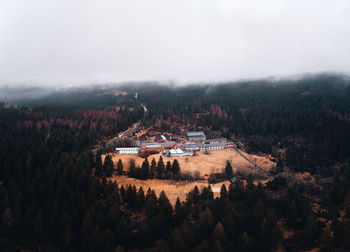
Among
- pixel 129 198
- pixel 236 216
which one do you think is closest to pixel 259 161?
pixel 236 216

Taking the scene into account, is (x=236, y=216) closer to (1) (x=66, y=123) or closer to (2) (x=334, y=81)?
(1) (x=66, y=123)

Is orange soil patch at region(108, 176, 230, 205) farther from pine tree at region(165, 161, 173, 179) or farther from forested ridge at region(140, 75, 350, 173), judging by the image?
forested ridge at region(140, 75, 350, 173)

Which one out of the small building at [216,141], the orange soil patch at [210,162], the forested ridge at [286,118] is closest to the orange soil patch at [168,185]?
the orange soil patch at [210,162]

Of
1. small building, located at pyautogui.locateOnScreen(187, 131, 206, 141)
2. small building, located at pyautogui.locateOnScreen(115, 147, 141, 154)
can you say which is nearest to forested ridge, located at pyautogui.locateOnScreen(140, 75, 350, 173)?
small building, located at pyautogui.locateOnScreen(187, 131, 206, 141)

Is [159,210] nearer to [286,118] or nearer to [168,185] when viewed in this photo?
[168,185]

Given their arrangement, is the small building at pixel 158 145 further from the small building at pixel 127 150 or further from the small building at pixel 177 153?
the small building at pixel 177 153

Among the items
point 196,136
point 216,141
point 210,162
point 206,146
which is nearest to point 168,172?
point 210,162

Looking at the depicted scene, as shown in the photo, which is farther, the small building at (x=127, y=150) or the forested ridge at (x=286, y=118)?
the small building at (x=127, y=150)
